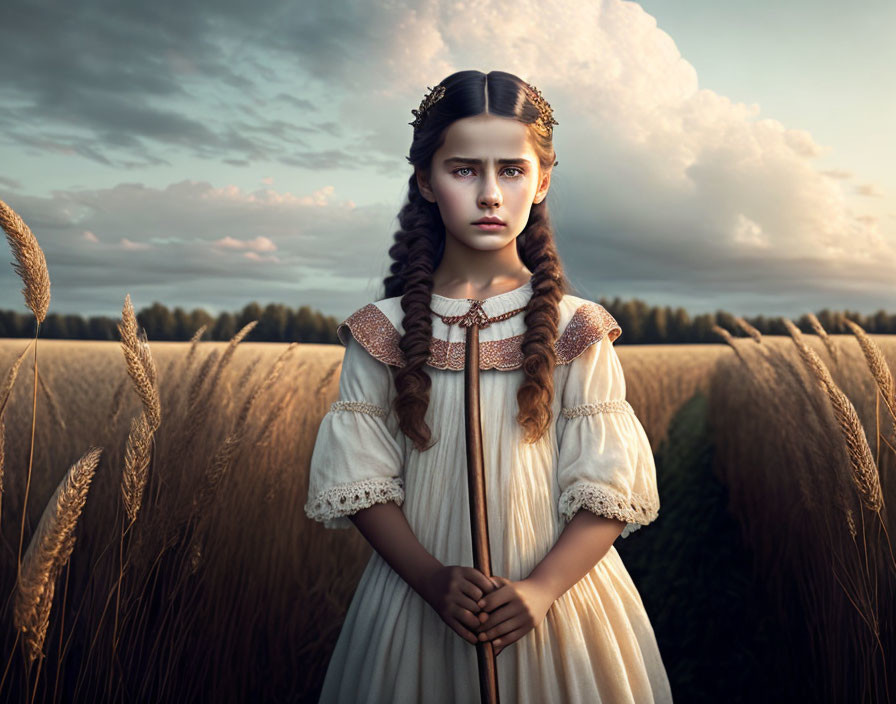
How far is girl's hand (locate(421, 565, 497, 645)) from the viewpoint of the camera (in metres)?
1.39

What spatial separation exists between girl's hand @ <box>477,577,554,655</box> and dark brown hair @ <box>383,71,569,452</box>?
0.34 meters

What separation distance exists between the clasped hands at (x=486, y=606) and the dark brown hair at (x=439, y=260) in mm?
329

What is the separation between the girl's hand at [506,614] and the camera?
1389 mm

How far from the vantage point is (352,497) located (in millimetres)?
1591

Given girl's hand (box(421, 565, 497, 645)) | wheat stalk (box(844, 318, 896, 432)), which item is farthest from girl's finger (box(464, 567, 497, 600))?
wheat stalk (box(844, 318, 896, 432))

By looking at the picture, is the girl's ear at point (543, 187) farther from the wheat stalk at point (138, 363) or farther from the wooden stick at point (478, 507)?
the wheat stalk at point (138, 363)

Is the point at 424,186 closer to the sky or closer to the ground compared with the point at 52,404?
closer to the sky

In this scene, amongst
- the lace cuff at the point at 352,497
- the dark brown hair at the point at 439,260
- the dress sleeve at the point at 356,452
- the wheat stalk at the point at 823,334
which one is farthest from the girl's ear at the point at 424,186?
the wheat stalk at the point at 823,334

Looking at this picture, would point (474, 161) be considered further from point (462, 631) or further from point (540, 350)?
point (462, 631)

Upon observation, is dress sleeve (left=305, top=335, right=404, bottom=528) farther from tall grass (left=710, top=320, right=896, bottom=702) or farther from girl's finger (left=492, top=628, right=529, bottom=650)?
tall grass (left=710, top=320, right=896, bottom=702)

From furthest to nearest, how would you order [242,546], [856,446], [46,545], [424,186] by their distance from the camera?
[242,546] → [856,446] → [424,186] → [46,545]

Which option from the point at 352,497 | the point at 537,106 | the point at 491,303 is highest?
the point at 537,106

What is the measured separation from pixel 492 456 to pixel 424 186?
0.72 meters

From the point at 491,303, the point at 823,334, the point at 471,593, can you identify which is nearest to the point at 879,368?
the point at 823,334
